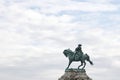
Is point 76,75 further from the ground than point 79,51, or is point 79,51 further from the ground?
point 79,51

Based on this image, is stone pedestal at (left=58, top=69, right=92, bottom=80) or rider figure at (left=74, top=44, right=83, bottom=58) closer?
rider figure at (left=74, top=44, right=83, bottom=58)

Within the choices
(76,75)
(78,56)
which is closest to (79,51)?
(78,56)

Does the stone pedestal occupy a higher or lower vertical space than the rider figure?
lower

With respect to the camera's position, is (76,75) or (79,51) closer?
(79,51)

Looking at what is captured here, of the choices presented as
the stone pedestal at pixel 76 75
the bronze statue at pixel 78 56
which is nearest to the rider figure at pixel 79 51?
the bronze statue at pixel 78 56

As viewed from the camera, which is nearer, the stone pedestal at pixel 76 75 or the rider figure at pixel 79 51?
the rider figure at pixel 79 51

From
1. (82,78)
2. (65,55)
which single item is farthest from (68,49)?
(82,78)

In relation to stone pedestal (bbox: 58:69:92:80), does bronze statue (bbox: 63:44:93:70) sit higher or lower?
higher

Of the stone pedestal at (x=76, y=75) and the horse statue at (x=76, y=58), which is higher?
the horse statue at (x=76, y=58)

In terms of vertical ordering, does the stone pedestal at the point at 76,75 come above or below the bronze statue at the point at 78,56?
below

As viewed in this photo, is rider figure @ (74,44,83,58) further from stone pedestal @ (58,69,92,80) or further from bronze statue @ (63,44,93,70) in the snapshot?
stone pedestal @ (58,69,92,80)

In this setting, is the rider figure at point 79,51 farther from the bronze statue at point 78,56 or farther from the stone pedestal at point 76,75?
the stone pedestal at point 76,75

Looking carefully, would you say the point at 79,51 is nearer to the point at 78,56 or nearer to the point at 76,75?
the point at 78,56

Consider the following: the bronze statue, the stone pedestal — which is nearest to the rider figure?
the bronze statue
